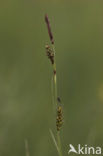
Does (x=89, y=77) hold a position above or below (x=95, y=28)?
below

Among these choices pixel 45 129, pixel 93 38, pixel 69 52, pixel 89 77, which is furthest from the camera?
pixel 93 38

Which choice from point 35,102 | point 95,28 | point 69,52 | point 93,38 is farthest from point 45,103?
point 95,28

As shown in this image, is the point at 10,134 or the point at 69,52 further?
the point at 69,52

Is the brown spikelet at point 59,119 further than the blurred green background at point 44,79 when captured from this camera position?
No

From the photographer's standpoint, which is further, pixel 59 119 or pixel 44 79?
pixel 44 79

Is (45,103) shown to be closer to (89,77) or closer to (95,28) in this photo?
(89,77)

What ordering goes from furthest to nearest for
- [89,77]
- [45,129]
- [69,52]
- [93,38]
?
[93,38] < [69,52] < [89,77] < [45,129]

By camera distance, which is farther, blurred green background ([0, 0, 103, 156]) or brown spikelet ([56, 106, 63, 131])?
blurred green background ([0, 0, 103, 156])

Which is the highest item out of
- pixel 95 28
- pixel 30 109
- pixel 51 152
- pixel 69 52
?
pixel 95 28
